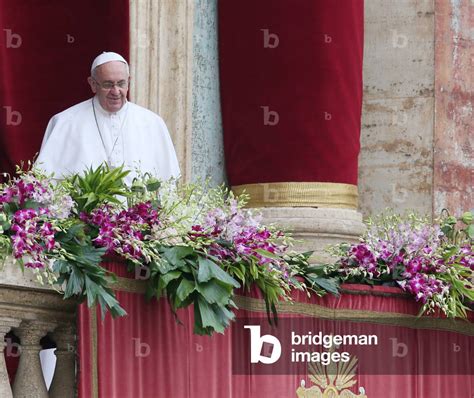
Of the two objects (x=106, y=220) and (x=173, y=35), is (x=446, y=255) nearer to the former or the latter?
(x=106, y=220)

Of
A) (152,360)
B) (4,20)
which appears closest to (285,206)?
(4,20)

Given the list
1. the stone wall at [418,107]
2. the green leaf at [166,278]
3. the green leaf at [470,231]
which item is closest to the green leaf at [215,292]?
the green leaf at [166,278]

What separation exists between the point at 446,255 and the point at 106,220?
2.25 meters

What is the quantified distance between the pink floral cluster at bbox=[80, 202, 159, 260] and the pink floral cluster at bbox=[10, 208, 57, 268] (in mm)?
284

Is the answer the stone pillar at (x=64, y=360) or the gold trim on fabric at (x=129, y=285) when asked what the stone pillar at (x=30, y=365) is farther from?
the gold trim on fabric at (x=129, y=285)

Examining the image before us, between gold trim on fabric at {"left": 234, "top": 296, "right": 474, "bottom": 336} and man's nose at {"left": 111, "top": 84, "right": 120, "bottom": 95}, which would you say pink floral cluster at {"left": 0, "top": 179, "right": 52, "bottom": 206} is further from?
man's nose at {"left": 111, "top": 84, "right": 120, "bottom": 95}

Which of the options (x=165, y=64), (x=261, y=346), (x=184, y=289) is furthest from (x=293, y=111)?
(x=184, y=289)

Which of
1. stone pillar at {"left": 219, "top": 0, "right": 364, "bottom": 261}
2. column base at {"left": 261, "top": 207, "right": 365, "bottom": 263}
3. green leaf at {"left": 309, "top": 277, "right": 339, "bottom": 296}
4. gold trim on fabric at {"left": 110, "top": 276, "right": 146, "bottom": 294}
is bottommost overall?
gold trim on fabric at {"left": 110, "top": 276, "right": 146, "bottom": 294}

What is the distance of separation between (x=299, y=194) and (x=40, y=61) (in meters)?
2.07

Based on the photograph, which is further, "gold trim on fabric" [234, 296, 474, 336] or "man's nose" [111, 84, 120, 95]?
"man's nose" [111, 84, 120, 95]

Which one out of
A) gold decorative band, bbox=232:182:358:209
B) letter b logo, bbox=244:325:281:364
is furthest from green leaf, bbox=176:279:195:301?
gold decorative band, bbox=232:182:358:209

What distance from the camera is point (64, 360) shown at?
6379 mm

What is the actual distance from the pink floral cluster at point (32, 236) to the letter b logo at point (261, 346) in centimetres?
145

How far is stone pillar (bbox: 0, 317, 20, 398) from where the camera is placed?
5.97m
